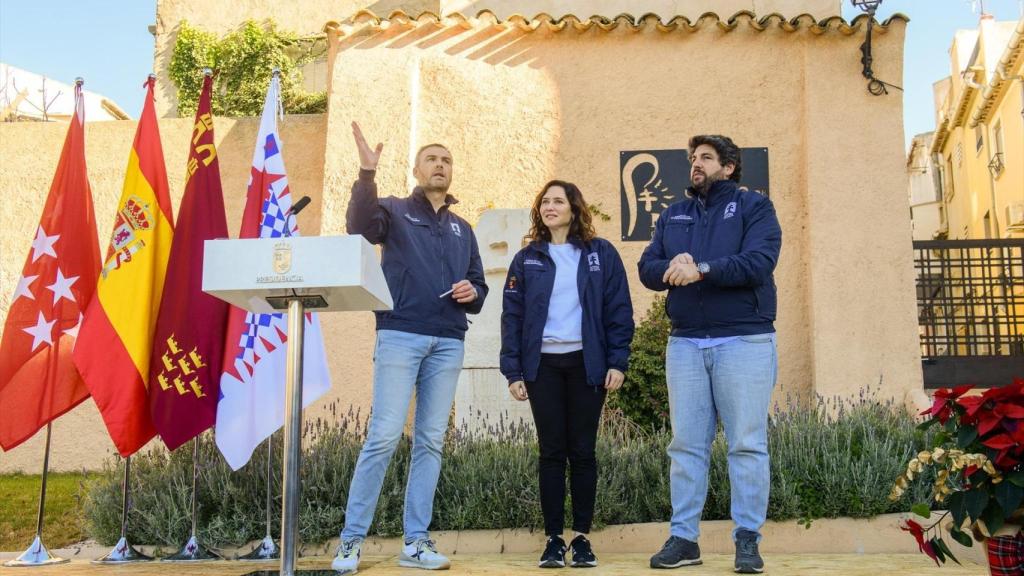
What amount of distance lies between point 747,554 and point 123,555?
308 cm

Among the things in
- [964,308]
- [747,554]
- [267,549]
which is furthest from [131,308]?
[964,308]

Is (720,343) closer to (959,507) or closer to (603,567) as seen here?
(603,567)

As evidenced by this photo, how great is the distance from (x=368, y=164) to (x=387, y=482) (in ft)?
6.50

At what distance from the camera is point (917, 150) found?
87.7 ft

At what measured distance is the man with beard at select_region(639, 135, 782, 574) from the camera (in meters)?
3.91

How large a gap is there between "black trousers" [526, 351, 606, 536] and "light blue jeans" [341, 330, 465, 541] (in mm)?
422

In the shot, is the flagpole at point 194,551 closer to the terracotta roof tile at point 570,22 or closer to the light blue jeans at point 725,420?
the light blue jeans at point 725,420

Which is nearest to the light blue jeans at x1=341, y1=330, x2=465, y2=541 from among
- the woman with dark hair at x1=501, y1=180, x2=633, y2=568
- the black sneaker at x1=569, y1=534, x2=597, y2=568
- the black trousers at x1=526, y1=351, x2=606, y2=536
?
the woman with dark hair at x1=501, y1=180, x2=633, y2=568

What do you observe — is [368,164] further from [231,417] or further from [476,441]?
[476,441]

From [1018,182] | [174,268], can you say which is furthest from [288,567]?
[1018,182]

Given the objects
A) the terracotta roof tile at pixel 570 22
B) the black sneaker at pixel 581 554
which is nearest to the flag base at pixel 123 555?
the black sneaker at pixel 581 554

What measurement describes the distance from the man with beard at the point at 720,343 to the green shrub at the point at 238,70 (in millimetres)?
11152

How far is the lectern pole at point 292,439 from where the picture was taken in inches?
129

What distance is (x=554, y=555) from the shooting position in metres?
4.02
